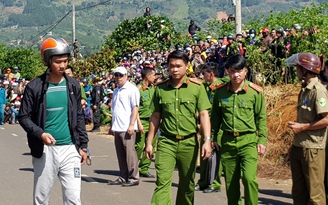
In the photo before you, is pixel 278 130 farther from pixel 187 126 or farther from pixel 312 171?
pixel 187 126

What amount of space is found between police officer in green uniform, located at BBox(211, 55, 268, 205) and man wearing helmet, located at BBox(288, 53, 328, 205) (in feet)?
1.48

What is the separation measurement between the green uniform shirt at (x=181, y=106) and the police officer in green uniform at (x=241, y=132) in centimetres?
30

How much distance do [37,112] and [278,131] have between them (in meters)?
7.80

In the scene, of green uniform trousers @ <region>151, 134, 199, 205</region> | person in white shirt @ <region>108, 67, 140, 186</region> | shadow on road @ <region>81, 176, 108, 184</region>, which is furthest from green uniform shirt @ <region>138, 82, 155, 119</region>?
green uniform trousers @ <region>151, 134, 199, 205</region>

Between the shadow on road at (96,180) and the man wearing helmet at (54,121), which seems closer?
the man wearing helmet at (54,121)

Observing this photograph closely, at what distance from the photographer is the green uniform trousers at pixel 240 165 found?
8.93 meters

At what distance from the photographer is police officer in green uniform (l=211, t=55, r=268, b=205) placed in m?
8.96

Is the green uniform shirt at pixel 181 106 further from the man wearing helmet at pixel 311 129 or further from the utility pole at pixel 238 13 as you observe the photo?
the utility pole at pixel 238 13

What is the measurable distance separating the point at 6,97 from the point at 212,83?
2428cm

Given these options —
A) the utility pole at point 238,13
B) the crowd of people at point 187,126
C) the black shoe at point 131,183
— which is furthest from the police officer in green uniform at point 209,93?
the utility pole at point 238,13

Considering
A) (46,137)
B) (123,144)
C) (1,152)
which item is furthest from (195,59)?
(46,137)

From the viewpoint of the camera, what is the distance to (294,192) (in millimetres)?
9477

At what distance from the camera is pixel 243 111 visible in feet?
29.8

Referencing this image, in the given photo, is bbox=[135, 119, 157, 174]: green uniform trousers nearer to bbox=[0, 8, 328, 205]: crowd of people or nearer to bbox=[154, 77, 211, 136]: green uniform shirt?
bbox=[0, 8, 328, 205]: crowd of people
